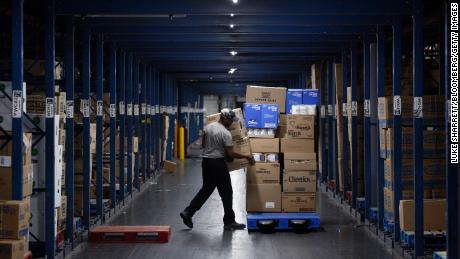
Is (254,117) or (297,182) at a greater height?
(254,117)

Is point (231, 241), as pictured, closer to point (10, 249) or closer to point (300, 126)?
point (300, 126)

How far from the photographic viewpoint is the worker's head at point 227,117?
34.6 feet

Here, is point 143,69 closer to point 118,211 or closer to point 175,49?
point 175,49

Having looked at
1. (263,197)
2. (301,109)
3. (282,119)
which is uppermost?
(301,109)

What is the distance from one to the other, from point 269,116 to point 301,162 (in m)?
0.88

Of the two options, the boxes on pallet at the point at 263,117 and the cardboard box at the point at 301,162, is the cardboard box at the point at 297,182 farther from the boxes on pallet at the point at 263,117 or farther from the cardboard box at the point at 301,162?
the boxes on pallet at the point at 263,117

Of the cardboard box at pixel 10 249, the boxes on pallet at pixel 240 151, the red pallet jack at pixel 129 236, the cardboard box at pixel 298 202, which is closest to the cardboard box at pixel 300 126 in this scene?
the boxes on pallet at pixel 240 151

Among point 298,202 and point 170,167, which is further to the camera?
point 170,167

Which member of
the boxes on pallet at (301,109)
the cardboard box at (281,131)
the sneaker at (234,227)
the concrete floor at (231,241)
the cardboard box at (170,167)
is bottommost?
the concrete floor at (231,241)

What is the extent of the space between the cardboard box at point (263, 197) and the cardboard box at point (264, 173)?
2.7 inches

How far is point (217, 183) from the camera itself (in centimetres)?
1073

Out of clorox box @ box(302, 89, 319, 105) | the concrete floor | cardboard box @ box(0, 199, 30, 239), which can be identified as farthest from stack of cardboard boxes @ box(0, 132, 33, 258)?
clorox box @ box(302, 89, 319, 105)

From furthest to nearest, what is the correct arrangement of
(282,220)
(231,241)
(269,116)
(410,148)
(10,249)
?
(269,116) < (282,220) < (231,241) < (410,148) < (10,249)

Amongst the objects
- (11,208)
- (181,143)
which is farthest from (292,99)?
(181,143)
